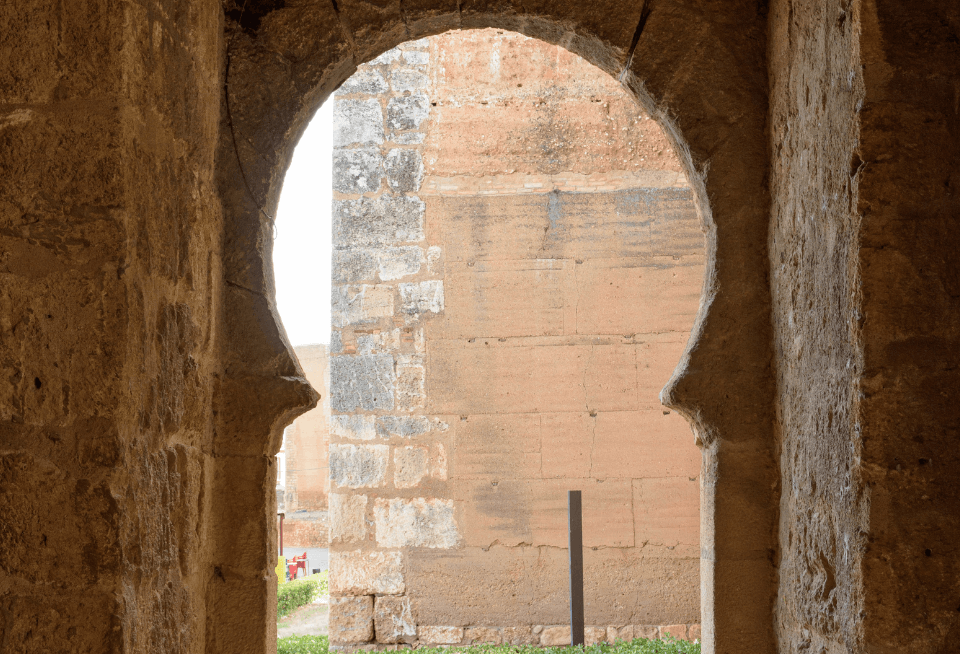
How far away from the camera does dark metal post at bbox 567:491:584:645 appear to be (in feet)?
13.6

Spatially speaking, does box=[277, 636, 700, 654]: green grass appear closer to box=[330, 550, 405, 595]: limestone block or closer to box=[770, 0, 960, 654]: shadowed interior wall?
box=[330, 550, 405, 595]: limestone block

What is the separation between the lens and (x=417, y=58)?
20.3 ft

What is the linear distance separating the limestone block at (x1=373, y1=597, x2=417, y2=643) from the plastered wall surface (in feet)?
41.0

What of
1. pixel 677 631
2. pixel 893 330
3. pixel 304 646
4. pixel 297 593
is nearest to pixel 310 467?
pixel 297 593

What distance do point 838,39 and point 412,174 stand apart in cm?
439

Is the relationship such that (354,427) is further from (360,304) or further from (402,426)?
(360,304)

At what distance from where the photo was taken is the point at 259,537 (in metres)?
2.45

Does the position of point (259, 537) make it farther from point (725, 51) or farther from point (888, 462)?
point (725, 51)

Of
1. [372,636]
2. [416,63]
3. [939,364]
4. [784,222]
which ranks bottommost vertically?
[372,636]

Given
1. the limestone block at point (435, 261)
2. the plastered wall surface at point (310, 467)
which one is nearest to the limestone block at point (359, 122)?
the limestone block at point (435, 261)

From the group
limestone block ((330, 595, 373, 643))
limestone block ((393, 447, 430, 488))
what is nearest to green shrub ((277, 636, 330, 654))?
limestone block ((330, 595, 373, 643))

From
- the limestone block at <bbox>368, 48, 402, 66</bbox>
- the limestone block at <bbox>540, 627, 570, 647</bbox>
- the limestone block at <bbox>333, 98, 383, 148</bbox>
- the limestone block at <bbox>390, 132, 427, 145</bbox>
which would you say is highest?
the limestone block at <bbox>368, 48, 402, 66</bbox>

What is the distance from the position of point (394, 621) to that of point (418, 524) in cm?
71

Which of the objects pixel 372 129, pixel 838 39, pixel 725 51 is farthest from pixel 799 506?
pixel 372 129
